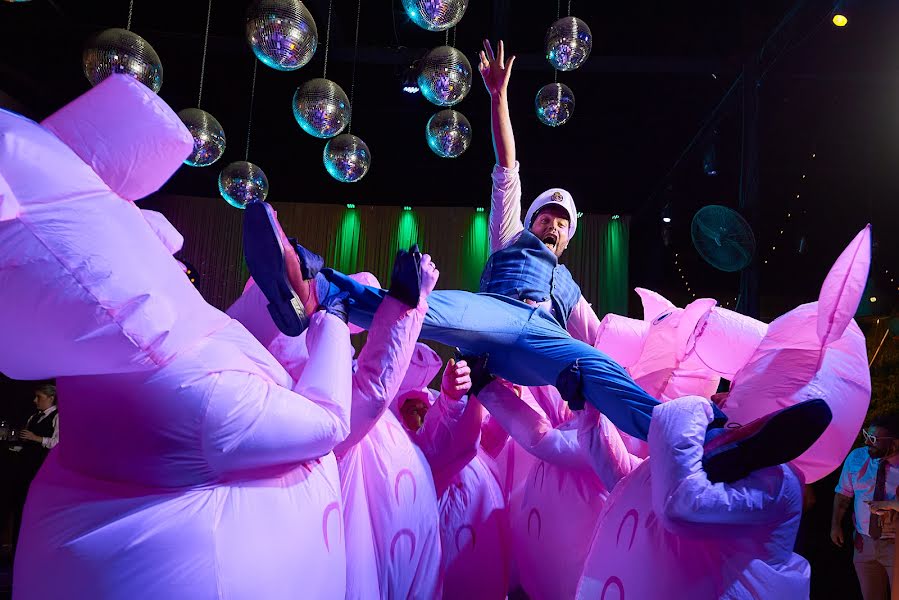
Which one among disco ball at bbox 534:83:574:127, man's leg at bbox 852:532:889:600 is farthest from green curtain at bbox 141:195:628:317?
man's leg at bbox 852:532:889:600

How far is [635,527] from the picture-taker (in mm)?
2068

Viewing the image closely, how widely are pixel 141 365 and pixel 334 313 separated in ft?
2.58

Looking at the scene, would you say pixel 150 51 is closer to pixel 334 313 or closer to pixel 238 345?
pixel 334 313

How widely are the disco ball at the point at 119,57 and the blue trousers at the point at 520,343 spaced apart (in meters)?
2.67

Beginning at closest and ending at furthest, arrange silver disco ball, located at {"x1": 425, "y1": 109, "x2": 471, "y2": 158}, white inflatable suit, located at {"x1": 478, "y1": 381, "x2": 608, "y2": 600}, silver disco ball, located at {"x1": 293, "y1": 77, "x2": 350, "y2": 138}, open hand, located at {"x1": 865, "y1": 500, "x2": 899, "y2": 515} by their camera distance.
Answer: white inflatable suit, located at {"x1": 478, "y1": 381, "x2": 608, "y2": 600} → open hand, located at {"x1": 865, "y1": 500, "x2": 899, "y2": 515} → silver disco ball, located at {"x1": 293, "y1": 77, "x2": 350, "y2": 138} → silver disco ball, located at {"x1": 425, "y1": 109, "x2": 471, "y2": 158}

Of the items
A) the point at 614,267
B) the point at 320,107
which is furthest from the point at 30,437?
the point at 614,267

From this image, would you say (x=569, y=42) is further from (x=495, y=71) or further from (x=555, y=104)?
(x=495, y=71)

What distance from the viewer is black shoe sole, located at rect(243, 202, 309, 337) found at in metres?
2.05

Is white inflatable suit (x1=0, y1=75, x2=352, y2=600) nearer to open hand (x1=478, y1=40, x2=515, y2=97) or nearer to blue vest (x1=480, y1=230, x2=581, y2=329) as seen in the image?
blue vest (x1=480, y1=230, x2=581, y2=329)

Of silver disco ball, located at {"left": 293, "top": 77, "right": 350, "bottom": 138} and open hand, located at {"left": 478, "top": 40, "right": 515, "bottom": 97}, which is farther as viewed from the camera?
silver disco ball, located at {"left": 293, "top": 77, "right": 350, "bottom": 138}

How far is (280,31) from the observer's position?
4148mm

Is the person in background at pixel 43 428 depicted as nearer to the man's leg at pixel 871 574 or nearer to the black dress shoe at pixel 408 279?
the black dress shoe at pixel 408 279

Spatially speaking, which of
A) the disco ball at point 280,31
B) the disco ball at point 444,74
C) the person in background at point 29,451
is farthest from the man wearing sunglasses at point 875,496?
the person in background at point 29,451

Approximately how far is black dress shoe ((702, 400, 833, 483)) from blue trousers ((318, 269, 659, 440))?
1.16 ft
